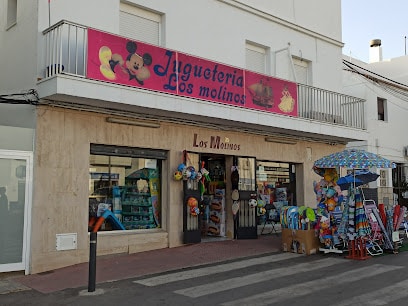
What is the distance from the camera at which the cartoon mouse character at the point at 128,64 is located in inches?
368

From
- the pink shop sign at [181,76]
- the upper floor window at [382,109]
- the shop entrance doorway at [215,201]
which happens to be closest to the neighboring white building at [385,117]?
the upper floor window at [382,109]

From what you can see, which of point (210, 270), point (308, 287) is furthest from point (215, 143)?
point (308, 287)

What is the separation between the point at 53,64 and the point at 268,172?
310 inches

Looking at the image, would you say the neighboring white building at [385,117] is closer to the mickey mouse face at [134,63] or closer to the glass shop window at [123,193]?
the glass shop window at [123,193]

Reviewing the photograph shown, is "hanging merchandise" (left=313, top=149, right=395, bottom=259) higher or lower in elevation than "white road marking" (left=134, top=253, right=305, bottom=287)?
higher

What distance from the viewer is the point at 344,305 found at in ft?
20.3

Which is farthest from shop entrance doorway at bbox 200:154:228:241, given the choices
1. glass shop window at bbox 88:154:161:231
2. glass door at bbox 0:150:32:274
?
glass door at bbox 0:150:32:274

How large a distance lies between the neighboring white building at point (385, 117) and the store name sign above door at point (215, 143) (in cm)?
783

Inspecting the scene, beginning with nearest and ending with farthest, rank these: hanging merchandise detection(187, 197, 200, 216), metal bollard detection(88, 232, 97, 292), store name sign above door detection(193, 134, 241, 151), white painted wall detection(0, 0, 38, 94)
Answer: metal bollard detection(88, 232, 97, 292) < white painted wall detection(0, 0, 38, 94) < hanging merchandise detection(187, 197, 200, 216) < store name sign above door detection(193, 134, 241, 151)

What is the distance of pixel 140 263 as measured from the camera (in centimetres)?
949

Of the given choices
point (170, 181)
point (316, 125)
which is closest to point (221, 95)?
point (170, 181)

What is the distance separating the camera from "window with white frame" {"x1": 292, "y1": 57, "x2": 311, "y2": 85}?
50.6 ft

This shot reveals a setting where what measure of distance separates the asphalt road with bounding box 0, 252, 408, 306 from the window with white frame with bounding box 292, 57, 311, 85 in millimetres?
7827

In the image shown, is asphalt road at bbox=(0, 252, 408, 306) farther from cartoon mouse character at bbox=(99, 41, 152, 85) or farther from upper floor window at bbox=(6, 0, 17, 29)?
upper floor window at bbox=(6, 0, 17, 29)
